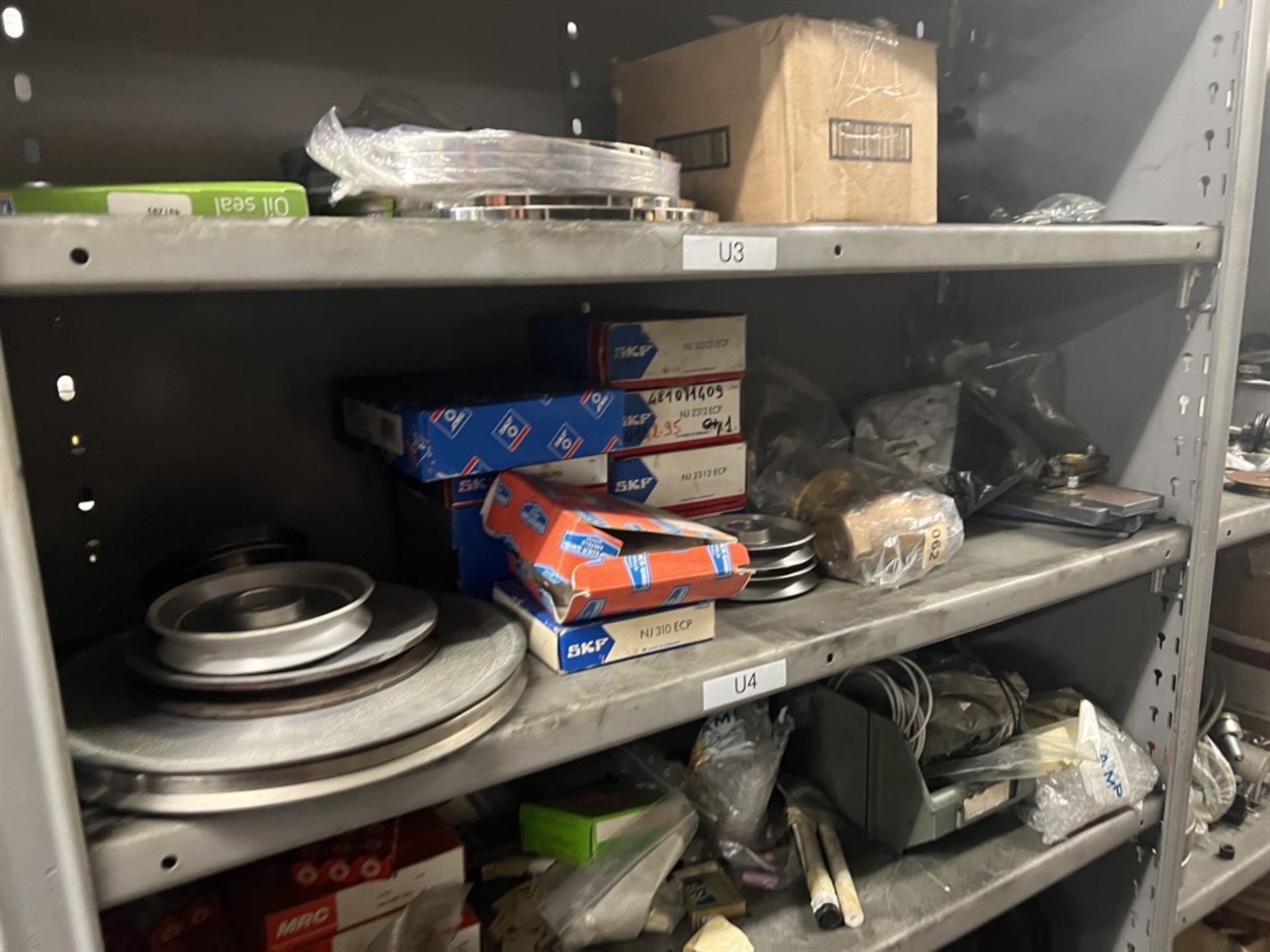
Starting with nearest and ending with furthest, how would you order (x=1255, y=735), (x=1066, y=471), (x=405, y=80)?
(x=405, y=80) → (x=1066, y=471) → (x=1255, y=735)

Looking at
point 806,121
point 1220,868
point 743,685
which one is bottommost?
point 1220,868

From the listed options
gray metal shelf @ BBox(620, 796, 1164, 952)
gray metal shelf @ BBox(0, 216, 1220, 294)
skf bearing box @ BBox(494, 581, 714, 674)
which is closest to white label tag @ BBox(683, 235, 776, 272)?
gray metal shelf @ BBox(0, 216, 1220, 294)

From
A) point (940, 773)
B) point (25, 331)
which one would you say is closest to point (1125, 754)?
point (940, 773)

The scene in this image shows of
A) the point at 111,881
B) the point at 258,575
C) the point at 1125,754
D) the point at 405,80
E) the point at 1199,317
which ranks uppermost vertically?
the point at 405,80

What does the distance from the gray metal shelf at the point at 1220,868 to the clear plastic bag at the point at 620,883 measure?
746mm

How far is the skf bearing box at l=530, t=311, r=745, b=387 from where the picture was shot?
0.88 meters

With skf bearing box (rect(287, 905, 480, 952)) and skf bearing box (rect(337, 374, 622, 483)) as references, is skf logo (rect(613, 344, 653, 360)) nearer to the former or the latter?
skf bearing box (rect(337, 374, 622, 483))

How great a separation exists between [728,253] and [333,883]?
573mm

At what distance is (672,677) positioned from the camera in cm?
73

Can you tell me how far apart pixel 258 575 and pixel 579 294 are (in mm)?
495

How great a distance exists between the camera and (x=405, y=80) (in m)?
0.92

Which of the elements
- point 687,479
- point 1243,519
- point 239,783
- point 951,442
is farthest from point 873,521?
point 239,783

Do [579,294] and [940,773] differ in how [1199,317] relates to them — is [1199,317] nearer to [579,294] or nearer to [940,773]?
[940,773]

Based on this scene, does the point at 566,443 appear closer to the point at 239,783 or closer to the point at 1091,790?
the point at 239,783
